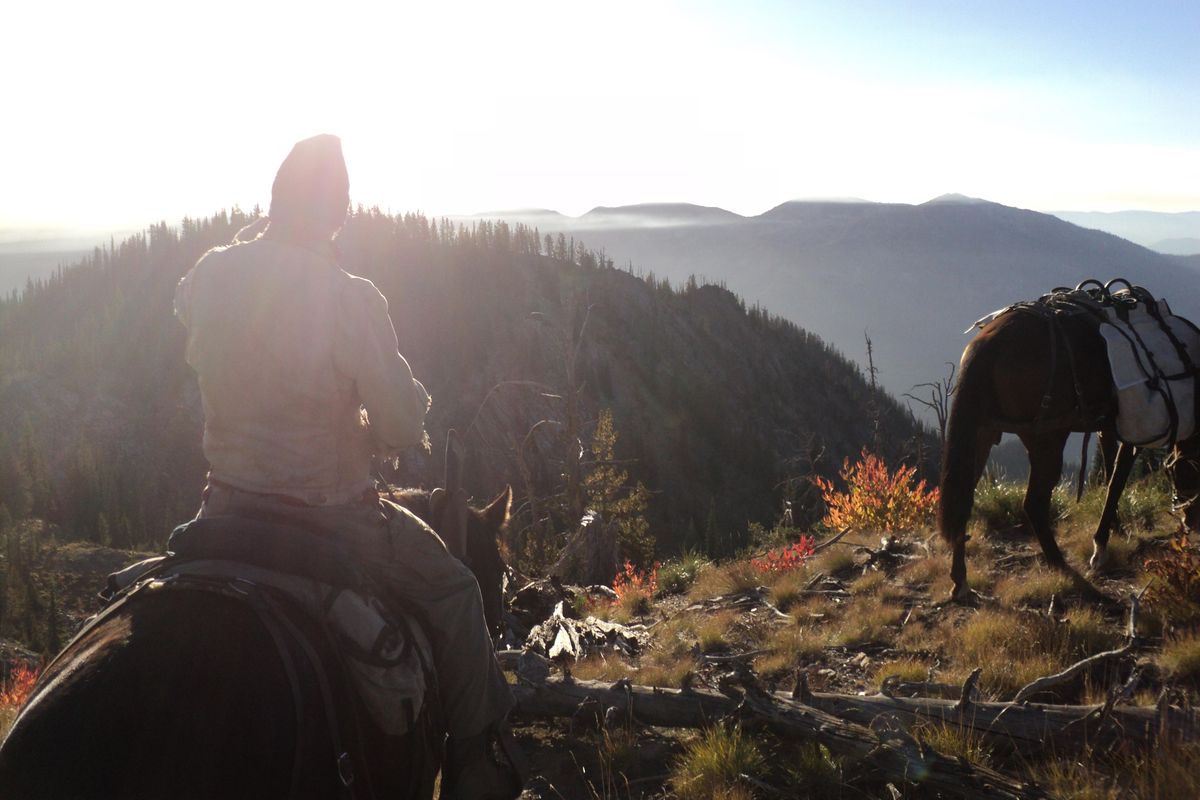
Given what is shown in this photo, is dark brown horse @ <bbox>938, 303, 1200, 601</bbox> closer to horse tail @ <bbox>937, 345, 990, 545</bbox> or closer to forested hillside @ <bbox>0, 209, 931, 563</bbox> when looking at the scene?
horse tail @ <bbox>937, 345, 990, 545</bbox>

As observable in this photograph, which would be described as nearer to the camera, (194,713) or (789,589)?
(194,713)

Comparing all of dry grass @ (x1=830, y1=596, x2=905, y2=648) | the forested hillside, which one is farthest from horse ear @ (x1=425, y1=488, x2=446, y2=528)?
the forested hillside

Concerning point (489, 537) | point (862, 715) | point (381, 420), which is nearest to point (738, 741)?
point (862, 715)

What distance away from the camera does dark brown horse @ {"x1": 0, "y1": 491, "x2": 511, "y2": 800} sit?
242cm

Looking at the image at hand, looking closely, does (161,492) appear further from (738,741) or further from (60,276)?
(738,741)

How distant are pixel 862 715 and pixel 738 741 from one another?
722 mm

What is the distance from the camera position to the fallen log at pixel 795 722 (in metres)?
3.74

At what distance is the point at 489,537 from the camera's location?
15.6 feet

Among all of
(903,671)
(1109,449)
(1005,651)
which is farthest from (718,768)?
(1109,449)

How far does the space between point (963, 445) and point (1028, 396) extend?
2.10 feet

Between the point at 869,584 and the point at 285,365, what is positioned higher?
the point at 285,365

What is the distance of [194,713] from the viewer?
257 centimetres

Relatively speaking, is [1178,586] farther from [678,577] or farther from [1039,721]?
[678,577]

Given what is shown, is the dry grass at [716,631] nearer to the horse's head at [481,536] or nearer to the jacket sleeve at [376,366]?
the horse's head at [481,536]
